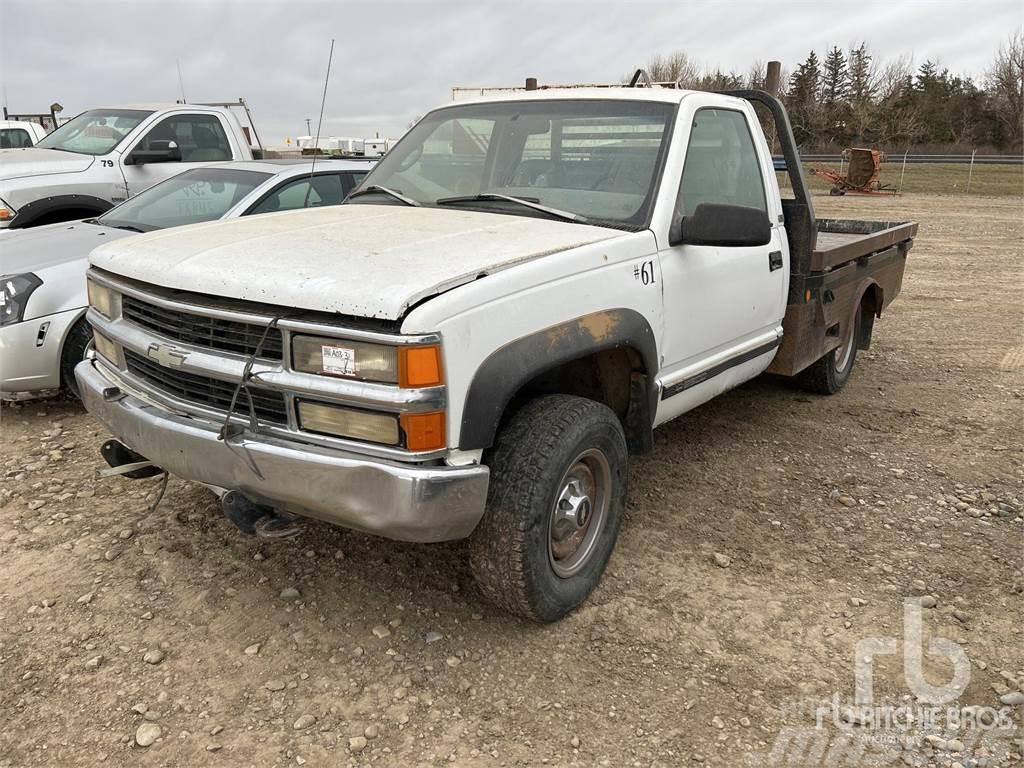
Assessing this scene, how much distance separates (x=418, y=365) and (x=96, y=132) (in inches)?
288

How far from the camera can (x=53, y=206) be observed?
23.3ft

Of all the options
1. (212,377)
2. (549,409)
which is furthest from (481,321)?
(212,377)

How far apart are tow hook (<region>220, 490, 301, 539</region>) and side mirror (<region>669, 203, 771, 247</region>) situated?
1.93 meters

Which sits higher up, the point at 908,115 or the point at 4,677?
the point at 908,115

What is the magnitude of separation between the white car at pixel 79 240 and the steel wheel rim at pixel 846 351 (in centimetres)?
394

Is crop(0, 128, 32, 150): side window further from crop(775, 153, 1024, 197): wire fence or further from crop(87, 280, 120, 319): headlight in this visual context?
crop(775, 153, 1024, 197): wire fence

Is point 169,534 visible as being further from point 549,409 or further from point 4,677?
point 549,409

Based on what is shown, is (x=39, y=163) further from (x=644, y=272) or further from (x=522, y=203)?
(x=644, y=272)

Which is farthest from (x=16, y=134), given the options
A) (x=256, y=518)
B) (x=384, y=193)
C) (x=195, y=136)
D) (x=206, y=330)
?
(x=256, y=518)

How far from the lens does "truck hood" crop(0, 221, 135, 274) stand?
4992 millimetres

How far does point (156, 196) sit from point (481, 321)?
4.58 metres

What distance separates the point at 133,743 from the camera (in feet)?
8.10

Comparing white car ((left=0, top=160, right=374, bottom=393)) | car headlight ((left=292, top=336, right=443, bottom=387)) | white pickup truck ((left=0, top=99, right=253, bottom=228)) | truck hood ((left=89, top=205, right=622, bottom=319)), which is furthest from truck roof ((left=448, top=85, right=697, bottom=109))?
white pickup truck ((left=0, top=99, right=253, bottom=228))

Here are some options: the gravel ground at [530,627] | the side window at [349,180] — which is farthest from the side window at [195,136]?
the gravel ground at [530,627]
